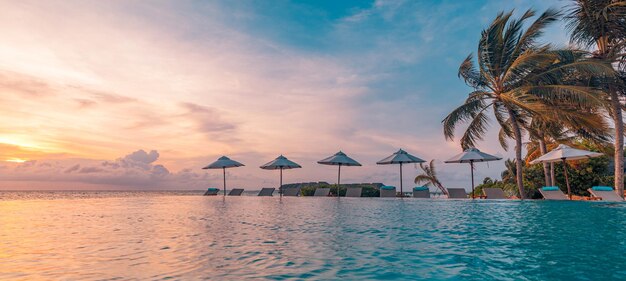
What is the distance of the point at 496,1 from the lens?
17.0 meters

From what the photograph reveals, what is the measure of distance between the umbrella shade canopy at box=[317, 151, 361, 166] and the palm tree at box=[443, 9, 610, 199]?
6.05 m

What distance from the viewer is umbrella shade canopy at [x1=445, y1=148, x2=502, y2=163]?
18.3 m

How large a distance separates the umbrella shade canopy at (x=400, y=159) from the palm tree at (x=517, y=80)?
8.43 ft

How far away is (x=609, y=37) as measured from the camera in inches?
617

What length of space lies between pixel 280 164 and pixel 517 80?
13.5m

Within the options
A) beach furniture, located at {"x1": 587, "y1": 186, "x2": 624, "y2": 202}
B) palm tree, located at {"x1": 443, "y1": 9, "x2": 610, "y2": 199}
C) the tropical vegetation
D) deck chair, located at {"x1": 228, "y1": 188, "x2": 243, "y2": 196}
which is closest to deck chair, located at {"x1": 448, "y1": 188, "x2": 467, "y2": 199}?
palm tree, located at {"x1": 443, "y1": 9, "x2": 610, "y2": 199}

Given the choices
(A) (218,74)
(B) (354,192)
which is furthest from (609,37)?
(A) (218,74)

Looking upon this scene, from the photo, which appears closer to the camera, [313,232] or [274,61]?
[313,232]

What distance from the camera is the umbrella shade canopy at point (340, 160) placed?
21.8 m

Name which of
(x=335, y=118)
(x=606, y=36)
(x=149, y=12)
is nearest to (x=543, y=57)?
(x=606, y=36)

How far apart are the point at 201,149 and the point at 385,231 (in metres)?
19.2

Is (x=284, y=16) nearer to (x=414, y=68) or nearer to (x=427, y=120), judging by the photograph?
(x=414, y=68)

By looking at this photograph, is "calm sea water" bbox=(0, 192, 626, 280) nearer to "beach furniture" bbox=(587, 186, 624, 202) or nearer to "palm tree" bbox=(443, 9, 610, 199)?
"beach furniture" bbox=(587, 186, 624, 202)

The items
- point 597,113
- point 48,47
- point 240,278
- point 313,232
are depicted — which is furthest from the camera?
point 597,113
